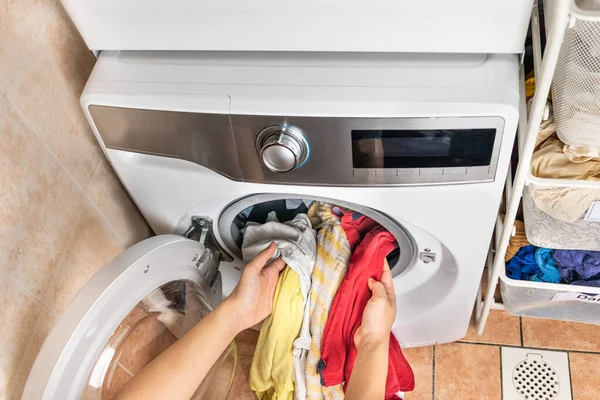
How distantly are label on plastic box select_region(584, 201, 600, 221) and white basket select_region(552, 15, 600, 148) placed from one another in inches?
6.2

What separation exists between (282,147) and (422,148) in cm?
21

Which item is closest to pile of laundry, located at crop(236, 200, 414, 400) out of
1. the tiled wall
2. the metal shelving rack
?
the metal shelving rack

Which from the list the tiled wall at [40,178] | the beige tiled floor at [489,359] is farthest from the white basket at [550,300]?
the tiled wall at [40,178]

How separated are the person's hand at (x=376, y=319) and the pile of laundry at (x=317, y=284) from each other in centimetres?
3

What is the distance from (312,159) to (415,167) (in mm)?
157

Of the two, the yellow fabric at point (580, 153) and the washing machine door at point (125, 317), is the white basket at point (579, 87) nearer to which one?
the yellow fabric at point (580, 153)

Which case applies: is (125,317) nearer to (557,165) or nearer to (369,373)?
(369,373)

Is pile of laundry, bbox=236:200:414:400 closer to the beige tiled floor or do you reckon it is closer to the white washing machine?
the white washing machine

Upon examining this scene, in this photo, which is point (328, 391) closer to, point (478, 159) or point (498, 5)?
point (478, 159)

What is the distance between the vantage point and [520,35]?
2.47 ft

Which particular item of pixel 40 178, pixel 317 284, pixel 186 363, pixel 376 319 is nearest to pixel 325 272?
pixel 317 284

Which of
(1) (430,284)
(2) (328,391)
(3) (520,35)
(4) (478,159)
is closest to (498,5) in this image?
(3) (520,35)

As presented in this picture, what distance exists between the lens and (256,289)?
110cm

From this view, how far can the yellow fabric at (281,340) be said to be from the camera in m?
1.14
